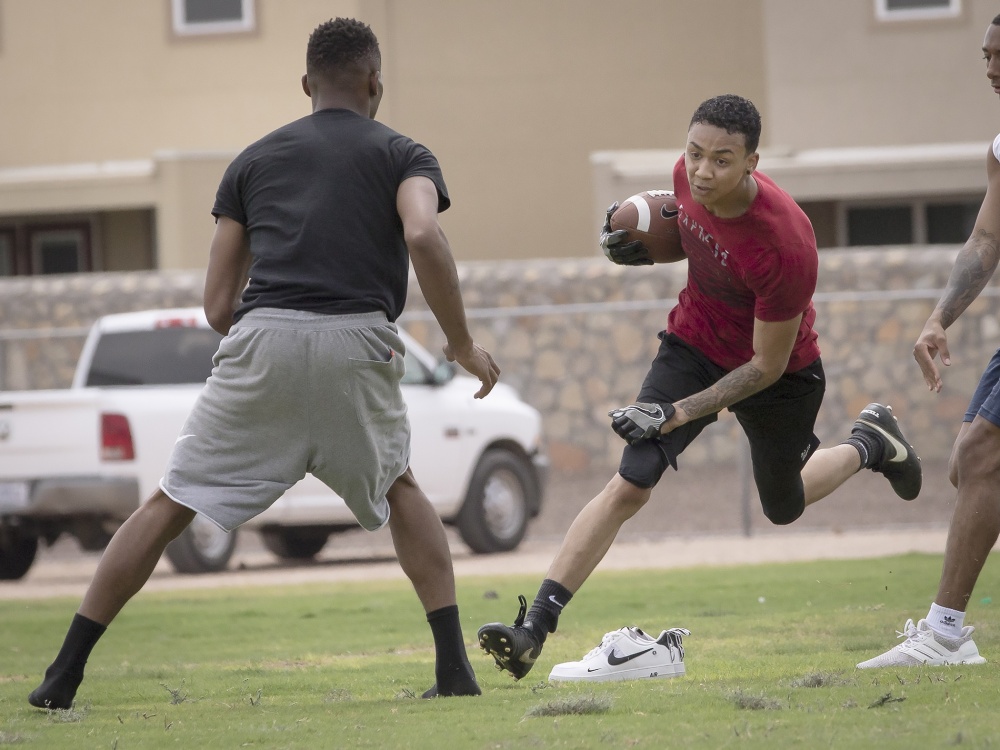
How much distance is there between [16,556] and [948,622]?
8.88 m

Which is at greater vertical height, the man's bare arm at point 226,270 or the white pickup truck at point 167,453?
the man's bare arm at point 226,270

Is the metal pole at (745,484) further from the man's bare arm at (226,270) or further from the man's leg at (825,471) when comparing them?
the man's bare arm at (226,270)

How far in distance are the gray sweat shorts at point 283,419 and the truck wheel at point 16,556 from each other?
7.70 meters

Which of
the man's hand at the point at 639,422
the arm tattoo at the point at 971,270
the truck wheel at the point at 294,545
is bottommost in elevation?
the truck wheel at the point at 294,545

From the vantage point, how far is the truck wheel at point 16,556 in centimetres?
1241

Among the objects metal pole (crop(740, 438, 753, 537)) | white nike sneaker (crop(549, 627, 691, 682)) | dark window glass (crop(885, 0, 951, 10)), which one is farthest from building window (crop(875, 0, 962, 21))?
white nike sneaker (crop(549, 627, 691, 682))

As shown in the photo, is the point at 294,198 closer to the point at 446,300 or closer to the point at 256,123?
the point at 446,300

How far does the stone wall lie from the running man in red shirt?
25.2ft

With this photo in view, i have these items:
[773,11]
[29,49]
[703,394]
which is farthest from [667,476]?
[29,49]

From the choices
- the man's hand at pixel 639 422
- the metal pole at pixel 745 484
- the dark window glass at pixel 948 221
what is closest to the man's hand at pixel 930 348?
the man's hand at pixel 639 422

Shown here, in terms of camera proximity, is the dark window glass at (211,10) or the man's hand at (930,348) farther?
the dark window glass at (211,10)

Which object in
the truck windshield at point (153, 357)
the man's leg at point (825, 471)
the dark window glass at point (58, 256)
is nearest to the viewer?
the man's leg at point (825, 471)

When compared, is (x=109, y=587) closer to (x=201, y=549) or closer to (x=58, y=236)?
(x=201, y=549)

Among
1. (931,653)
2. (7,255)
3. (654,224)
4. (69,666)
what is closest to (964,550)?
(931,653)
